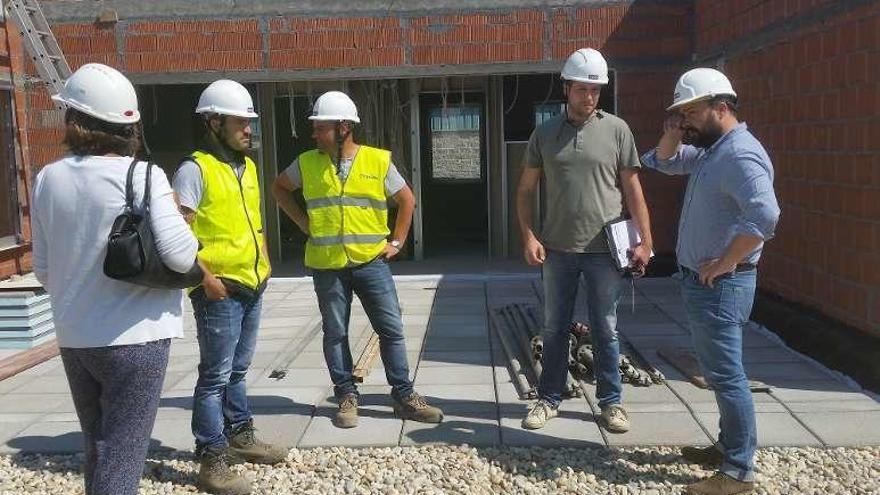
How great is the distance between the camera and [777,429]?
4125 millimetres

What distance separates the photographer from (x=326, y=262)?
13.6 ft

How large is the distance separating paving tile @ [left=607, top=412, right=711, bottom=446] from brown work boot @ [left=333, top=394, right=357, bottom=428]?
1.37 m

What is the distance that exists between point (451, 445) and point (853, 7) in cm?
378

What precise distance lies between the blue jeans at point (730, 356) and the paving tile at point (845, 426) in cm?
89

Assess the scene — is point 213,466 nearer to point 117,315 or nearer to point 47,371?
point 117,315

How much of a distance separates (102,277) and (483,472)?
6.49ft

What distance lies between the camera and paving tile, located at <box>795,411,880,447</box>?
13.0ft

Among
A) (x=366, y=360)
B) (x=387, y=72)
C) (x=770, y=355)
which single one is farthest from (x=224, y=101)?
(x=387, y=72)

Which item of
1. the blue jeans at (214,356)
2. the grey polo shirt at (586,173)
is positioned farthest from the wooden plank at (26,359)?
the grey polo shirt at (586,173)

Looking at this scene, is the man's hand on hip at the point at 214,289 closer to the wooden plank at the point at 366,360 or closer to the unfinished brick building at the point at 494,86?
the wooden plank at the point at 366,360

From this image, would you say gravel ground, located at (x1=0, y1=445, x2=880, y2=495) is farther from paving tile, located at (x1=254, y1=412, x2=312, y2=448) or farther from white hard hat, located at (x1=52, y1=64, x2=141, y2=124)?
white hard hat, located at (x1=52, y1=64, x2=141, y2=124)

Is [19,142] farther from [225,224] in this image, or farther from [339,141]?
[225,224]

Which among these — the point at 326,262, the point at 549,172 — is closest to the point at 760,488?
the point at 549,172

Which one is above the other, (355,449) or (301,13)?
(301,13)
